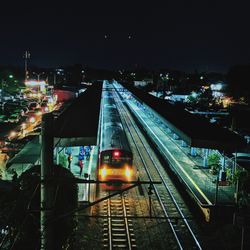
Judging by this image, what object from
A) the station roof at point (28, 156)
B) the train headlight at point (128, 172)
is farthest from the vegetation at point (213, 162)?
the station roof at point (28, 156)

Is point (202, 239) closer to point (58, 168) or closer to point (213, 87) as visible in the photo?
point (58, 168)

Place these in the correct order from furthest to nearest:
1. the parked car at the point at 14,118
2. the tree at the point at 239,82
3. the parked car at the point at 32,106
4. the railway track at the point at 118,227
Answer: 1. the tree at the point at 239,82
2. the parked car at the point at 32,106
3. the parked car at the point at 14,118
4. the railway track at the point at 118,227

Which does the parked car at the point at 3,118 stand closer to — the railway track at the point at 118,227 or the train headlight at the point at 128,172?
the train headlight at the point at 128,172

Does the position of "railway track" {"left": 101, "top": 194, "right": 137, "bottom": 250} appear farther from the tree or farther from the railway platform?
the tree

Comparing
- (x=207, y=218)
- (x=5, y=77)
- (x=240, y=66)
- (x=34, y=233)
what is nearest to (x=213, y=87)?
(x=240, y=66)

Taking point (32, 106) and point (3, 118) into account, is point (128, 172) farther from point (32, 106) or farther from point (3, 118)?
point (32, 106)

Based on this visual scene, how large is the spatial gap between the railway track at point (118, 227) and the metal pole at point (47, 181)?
622cm

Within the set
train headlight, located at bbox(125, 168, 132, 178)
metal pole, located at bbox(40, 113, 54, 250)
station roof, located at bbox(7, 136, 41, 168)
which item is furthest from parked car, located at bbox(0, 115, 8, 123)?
metal pole, located at bbox(40, 113, 54, 250)

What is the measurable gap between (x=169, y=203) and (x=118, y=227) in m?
3.14

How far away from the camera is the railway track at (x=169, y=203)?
1117cm

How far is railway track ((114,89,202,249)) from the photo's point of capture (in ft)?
36.7

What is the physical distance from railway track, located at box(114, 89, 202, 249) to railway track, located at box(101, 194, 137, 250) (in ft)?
3.91

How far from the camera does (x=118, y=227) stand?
12117 millimetres

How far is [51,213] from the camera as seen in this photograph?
4672 mm
